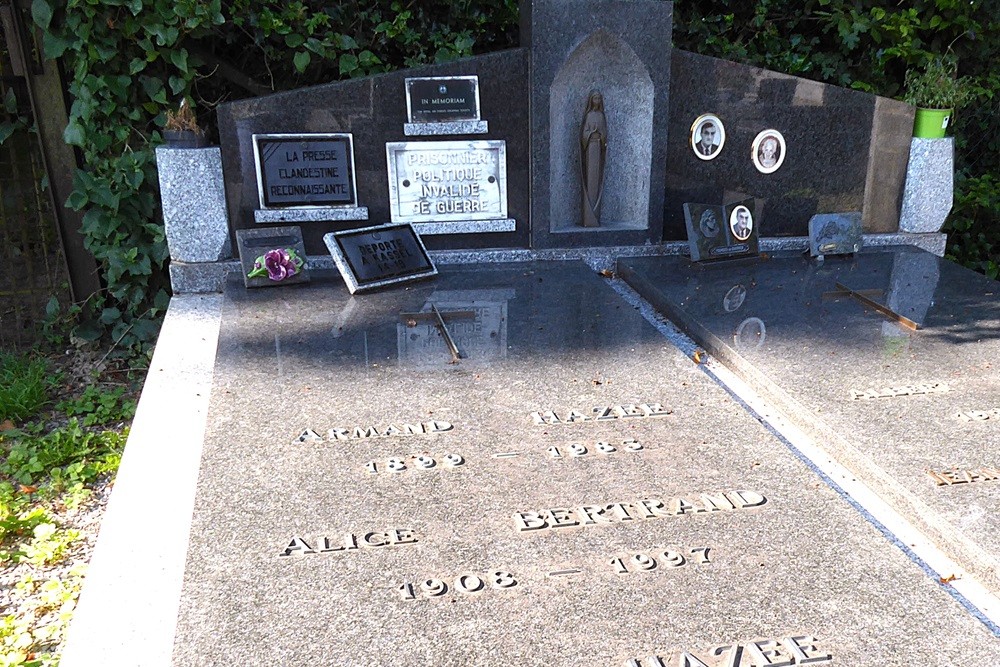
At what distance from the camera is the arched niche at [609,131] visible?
514cm

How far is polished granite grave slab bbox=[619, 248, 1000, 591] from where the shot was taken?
2.58 meters

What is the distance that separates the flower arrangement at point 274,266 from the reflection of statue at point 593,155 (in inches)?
76.0

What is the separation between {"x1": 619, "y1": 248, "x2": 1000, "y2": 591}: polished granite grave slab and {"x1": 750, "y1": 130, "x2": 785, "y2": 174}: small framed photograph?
2.03ft

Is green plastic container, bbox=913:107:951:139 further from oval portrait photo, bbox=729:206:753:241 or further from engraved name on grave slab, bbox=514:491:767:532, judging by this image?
engraved name on grave slab, bbox=514:491:767:532

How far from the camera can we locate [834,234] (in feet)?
16.8

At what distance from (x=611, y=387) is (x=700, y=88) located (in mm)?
2604

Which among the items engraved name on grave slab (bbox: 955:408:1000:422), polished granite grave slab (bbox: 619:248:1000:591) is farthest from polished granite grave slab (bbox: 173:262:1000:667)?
engraved name on grave slab (bbox: 955:408:1000:422)

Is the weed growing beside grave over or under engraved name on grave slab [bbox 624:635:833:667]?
under

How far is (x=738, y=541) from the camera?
2.33 metres

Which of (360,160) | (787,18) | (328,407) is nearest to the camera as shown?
(328,407)

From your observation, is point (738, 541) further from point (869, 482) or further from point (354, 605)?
point (354, 605)

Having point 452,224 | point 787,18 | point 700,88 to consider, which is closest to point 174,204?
point 452,224

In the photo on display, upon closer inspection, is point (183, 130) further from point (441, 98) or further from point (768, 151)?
point (768, 151)

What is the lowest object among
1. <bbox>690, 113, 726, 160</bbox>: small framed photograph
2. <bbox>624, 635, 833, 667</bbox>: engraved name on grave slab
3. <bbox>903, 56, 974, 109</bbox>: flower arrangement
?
<bbox>624, 635, 833, 667</bbox>: engraved name on grave slab
